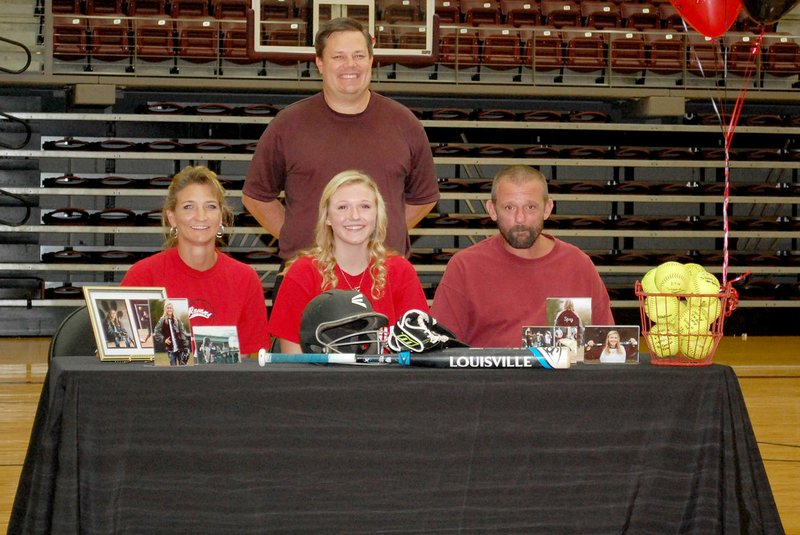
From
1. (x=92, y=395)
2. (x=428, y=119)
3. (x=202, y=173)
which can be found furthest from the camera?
(x=428, y=119)

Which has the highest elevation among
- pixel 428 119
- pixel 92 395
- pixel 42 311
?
pixel 428 119

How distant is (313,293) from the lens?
3.03 m

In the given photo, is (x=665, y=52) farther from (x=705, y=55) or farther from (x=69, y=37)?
(x=69, y=37)

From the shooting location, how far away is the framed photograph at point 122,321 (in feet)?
7.78

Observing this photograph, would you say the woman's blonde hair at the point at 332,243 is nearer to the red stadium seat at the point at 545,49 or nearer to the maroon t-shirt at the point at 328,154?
the maroon t-shirt at the point at 328,154

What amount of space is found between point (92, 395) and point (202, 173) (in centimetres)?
159

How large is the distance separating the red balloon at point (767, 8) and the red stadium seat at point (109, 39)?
313 inches

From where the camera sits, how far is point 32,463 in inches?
85.6

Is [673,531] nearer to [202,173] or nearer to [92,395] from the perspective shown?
[92,395]

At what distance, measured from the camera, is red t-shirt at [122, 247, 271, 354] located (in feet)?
11.5

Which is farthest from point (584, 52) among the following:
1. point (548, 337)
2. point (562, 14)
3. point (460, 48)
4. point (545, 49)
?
point (548, 337)

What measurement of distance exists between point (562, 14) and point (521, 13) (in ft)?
1.80

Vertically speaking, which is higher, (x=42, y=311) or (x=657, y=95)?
(x=657, y=95)

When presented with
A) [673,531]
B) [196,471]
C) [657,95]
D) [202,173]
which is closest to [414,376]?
[196,471]
